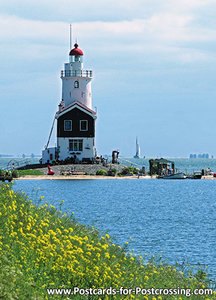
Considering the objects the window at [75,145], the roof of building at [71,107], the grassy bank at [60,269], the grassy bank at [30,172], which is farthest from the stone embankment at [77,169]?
the grassy bank at [60,269]

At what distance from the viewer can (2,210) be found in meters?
18.1

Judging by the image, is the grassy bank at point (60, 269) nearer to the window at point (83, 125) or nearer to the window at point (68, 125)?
the window at point (83, 125)

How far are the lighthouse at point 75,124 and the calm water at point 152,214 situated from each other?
6392mm

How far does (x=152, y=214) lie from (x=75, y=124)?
41.0 meters

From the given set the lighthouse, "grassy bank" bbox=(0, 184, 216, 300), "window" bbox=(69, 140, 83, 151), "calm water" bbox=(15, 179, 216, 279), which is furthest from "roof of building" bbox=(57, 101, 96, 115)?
"grassy bank" bbox=(0, 184, 216, 300)

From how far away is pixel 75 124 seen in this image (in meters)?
86.6

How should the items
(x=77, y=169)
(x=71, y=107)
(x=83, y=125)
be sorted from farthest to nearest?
(x=83, y=125) → (x=71, y=107) → (x=77, y=169)

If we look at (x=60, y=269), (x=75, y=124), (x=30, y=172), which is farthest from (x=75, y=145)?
(x=60, y=269)

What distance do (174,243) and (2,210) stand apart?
560 inches

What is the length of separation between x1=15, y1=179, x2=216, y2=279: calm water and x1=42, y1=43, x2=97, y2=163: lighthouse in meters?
6.39

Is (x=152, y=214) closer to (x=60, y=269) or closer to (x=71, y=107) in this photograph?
(x=60, y=269)

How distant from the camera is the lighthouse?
8588 cm

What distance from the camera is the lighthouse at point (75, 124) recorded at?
85.9 metres

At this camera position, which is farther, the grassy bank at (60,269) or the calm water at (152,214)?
the calm water at (152,214)
